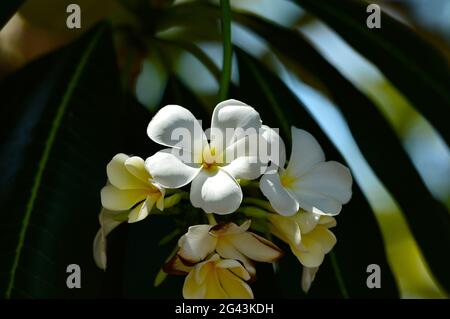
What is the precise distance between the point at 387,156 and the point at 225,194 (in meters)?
0.55

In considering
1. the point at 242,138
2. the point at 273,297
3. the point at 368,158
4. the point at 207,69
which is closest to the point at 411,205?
the point at 368,158

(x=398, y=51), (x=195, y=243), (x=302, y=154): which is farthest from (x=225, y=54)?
(x=398, y=51)

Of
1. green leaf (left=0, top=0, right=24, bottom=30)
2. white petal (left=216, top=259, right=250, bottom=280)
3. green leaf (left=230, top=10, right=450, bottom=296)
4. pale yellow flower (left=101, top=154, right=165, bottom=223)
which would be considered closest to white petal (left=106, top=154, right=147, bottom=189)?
pale yellow flower (left=101, top=154, right=165, bottom=223)

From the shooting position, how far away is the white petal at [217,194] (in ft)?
2.40

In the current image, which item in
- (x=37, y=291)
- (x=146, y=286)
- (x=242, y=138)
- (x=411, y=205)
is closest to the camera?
(x=242, y=138)

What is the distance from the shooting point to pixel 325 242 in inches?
32.9

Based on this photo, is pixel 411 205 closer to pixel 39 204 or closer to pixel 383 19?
pixel 383 19

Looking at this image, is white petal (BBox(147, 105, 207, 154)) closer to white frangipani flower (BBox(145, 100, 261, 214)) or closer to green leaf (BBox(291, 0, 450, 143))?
white frangipani flower (BBox(145, 100, 261, 214))

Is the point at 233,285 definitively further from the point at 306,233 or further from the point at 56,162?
the point at 56,162

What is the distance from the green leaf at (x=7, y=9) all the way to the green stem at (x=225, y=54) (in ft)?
0.91

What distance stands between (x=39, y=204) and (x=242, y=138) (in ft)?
1.02

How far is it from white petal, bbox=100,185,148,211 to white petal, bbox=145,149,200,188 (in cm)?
6

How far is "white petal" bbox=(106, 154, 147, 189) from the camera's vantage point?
0.80m

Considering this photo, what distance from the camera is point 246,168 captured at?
753mm
